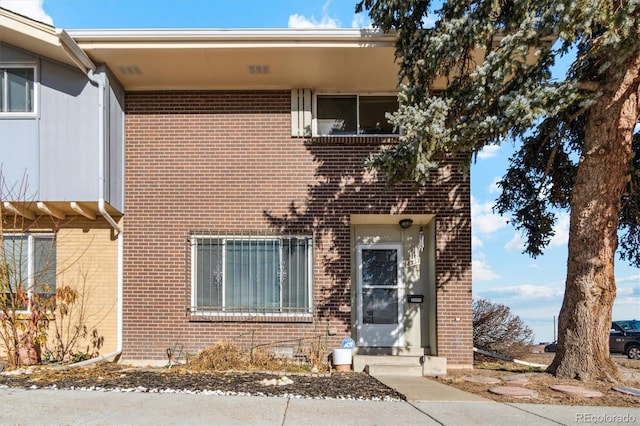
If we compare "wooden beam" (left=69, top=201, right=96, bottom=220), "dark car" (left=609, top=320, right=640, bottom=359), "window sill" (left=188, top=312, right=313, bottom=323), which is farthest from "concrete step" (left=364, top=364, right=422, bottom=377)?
"dark car" (left=609, top=320, right=640, bottom=359)

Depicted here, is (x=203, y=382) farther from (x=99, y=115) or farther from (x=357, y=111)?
(x=357, y=111)

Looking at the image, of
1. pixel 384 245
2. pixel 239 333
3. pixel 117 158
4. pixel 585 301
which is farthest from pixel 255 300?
pixel 585 301

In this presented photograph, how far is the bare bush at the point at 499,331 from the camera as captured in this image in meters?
12.8

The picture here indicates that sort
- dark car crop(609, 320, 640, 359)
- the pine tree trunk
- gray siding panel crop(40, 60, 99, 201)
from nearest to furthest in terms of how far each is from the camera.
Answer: the pine tree trunk → gray siding panel crop(40, 60, 99, 201) → dark car crop(609, 320, 640, 359)

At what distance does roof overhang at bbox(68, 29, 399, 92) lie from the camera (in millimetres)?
9039

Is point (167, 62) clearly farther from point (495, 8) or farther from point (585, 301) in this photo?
point (585, 301)

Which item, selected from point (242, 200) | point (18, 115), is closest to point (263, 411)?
point (242, 200)

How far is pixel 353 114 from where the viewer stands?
1044cm

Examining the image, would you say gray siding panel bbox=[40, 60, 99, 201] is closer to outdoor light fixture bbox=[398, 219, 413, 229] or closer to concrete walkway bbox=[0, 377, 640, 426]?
concrete walkway bbox=[0, 377, 640, 426]

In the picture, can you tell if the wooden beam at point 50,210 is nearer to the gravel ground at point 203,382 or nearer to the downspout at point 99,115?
the downspout at point 99,115

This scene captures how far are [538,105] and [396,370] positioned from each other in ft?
14.9

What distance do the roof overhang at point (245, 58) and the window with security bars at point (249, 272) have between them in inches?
112

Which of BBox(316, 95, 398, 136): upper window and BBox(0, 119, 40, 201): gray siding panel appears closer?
BBox(0, 119, 40, 201): gray siding panel

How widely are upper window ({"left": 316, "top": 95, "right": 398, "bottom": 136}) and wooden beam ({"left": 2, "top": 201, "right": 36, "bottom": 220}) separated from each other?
17.3 ft
